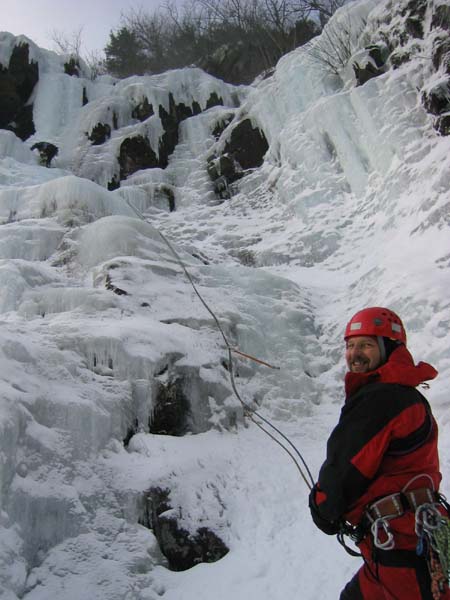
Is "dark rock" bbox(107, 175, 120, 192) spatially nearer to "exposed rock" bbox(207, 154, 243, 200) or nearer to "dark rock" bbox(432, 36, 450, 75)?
"exposed rock" bbox(207, 154, 243, 200)

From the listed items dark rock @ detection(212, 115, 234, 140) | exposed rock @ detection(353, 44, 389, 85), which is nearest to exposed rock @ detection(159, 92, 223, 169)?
dark rock @ detection(212, 115, 234, 140)

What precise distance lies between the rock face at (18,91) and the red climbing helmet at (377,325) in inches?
625

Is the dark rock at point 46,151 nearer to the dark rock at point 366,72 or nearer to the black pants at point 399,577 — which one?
the dark rock at point 366,72

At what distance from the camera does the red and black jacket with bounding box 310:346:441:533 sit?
5.69 feet

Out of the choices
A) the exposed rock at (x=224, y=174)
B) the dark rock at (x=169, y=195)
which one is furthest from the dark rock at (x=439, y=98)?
the dark rock at (x=169, y=195)

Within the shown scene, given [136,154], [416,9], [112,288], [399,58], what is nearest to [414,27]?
[416,9]

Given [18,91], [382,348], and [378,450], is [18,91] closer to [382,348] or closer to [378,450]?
[382,348]

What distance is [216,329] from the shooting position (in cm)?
654

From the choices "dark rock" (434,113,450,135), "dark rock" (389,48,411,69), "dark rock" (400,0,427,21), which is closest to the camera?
"dark rock" (434,113,450,135)

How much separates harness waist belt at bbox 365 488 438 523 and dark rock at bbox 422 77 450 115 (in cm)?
783

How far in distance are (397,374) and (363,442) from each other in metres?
0.28

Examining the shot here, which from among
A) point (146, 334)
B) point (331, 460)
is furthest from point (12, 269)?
point (331, 460)

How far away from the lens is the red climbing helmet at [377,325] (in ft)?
6.64

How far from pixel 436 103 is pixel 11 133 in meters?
11.4
